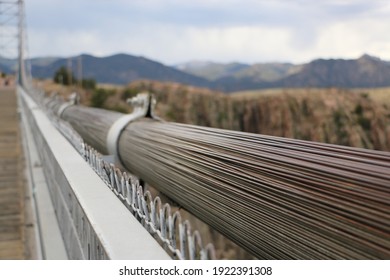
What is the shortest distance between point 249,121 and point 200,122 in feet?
12.9

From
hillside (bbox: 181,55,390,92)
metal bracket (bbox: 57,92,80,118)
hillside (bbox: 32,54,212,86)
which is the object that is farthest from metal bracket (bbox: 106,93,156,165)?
hillside (bbox: 181,55,390,92)

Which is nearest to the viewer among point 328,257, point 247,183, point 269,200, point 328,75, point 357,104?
point 328,257

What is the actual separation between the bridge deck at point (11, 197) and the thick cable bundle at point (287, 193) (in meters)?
3.71

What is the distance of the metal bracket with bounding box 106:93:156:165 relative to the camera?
365cm

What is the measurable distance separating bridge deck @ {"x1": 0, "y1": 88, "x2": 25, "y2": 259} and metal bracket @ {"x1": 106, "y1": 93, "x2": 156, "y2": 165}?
1992 mm

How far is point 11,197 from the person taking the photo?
7.57 m

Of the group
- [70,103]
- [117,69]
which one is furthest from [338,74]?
[70,103]

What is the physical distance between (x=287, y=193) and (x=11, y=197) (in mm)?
6950

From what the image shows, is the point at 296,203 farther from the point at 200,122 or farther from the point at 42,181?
the point at 200,122

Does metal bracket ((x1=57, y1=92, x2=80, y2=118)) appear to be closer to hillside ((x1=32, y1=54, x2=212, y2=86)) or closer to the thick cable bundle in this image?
the thick cable bundle

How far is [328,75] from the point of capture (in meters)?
50.8

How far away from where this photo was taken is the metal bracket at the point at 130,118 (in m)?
3.65

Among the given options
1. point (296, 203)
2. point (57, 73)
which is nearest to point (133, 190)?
point (296, 203)

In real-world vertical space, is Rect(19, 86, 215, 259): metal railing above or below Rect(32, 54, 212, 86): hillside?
below
